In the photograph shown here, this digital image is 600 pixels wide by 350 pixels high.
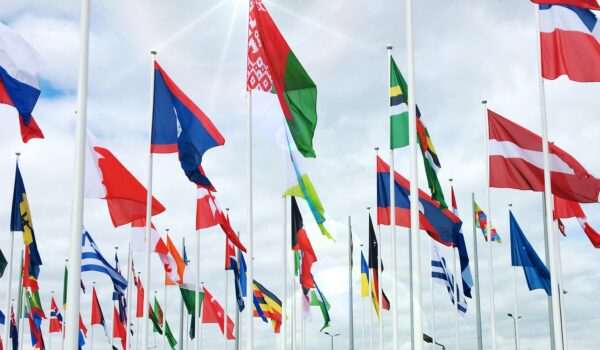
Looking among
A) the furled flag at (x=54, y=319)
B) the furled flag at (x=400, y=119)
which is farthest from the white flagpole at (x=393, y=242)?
the furled flag at (x=54, y=319)

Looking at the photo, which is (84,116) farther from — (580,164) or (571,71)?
(580,164)

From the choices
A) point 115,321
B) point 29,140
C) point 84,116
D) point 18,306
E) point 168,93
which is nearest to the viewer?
point 84,116

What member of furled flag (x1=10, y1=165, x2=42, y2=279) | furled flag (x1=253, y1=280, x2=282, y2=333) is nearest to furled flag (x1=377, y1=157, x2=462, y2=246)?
furled flag (x1=10, y1=165, x2=42, y2=279)

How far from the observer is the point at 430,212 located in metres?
22.2

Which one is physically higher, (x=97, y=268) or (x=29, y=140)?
(x=29, y=140)

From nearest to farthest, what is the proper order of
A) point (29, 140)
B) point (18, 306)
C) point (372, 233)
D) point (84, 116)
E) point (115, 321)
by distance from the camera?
point (84, 116) → point (29, 140) → point (372, 233) → point (18, 306) → point (115, 321)

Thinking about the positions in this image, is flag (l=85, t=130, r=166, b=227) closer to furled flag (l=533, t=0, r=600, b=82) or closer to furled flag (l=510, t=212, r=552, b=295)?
furled flag (l=533, t=0, r=600, b=82)

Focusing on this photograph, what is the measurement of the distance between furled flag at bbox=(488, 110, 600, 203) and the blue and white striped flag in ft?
37.1

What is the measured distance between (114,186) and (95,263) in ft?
22.3

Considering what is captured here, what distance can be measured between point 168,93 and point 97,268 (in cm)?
736

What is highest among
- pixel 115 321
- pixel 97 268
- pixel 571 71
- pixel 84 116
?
pixel 571 71

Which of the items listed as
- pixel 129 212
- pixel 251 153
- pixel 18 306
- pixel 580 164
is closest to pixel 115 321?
pixel 18 306

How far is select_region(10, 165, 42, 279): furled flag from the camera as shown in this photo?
21188 millimetres

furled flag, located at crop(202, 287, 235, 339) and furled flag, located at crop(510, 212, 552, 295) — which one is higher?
furled flag, located at crop(510, 212, 552, 295)
